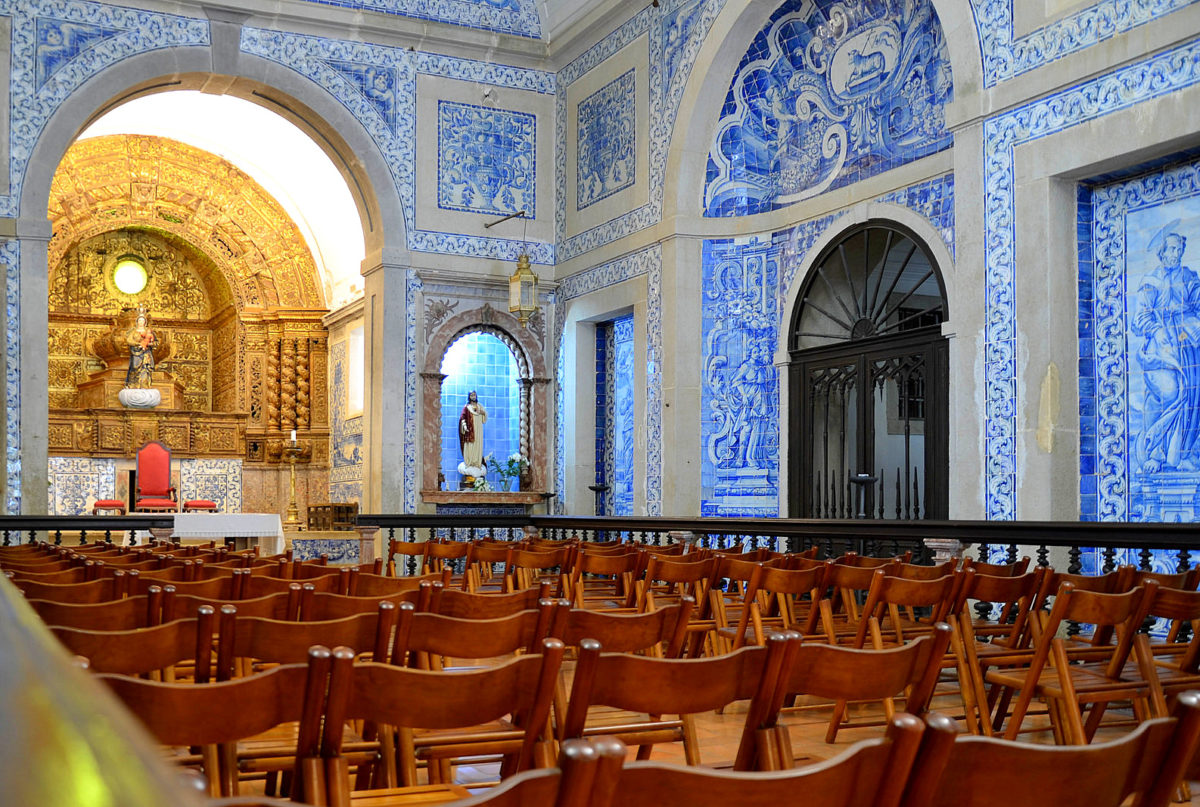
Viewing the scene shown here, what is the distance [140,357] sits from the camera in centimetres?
2138

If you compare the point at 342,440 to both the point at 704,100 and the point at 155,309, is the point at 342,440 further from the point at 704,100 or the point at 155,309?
the point at 704,100

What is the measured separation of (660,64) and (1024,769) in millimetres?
13108

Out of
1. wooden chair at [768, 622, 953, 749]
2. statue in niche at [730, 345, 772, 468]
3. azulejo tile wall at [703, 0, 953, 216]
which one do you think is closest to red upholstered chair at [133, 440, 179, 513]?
statue in niche at [730, 345, 772, 468]

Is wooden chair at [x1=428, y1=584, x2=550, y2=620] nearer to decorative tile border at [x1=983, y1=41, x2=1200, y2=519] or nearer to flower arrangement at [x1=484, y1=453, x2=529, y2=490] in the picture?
decorative tile border at [x1=983, y1=41, x2=1200, y2=519]

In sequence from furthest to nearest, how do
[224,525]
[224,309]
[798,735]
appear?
1. [224,309]
2. [224,525]
3. [798,735]

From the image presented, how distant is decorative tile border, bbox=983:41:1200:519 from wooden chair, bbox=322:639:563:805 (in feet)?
23.2

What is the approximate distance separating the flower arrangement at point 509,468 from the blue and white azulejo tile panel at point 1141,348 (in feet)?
27.9

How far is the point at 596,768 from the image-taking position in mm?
1628

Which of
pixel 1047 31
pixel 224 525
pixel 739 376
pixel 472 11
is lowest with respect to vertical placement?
pixel 224 525

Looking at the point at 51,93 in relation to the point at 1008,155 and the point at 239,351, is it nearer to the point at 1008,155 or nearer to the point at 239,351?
the point at 239,351

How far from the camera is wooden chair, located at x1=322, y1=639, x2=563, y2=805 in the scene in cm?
251

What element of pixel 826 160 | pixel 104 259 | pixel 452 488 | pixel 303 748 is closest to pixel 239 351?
pixel 104 259

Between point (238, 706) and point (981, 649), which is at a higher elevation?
point (238, 706)

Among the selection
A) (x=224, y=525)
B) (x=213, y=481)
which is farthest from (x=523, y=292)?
(x=213, y=481)
